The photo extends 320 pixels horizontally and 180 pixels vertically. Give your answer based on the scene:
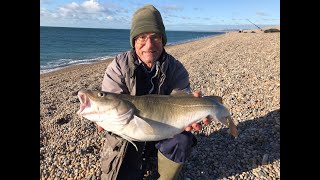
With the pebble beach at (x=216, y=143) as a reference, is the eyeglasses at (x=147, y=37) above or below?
above

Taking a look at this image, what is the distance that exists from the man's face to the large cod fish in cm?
66

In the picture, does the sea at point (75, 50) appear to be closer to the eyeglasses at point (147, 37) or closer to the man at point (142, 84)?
the man at point (142, 84)

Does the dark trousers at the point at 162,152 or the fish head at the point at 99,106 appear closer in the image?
the fish head at the point at 99,106

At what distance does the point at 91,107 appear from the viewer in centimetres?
353

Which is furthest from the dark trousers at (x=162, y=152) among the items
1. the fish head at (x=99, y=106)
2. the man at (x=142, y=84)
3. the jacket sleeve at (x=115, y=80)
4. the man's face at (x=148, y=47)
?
the man's face at (x=148, y=47)

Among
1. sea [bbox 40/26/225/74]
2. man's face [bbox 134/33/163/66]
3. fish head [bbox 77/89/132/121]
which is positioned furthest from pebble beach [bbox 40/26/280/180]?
sea [bbox 40/26/225/74]

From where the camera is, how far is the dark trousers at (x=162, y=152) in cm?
425

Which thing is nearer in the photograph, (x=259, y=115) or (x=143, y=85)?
(x=143, y=85)

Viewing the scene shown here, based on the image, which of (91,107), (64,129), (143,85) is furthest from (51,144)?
(91,107)

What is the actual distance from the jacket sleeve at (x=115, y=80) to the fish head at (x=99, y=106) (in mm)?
725
